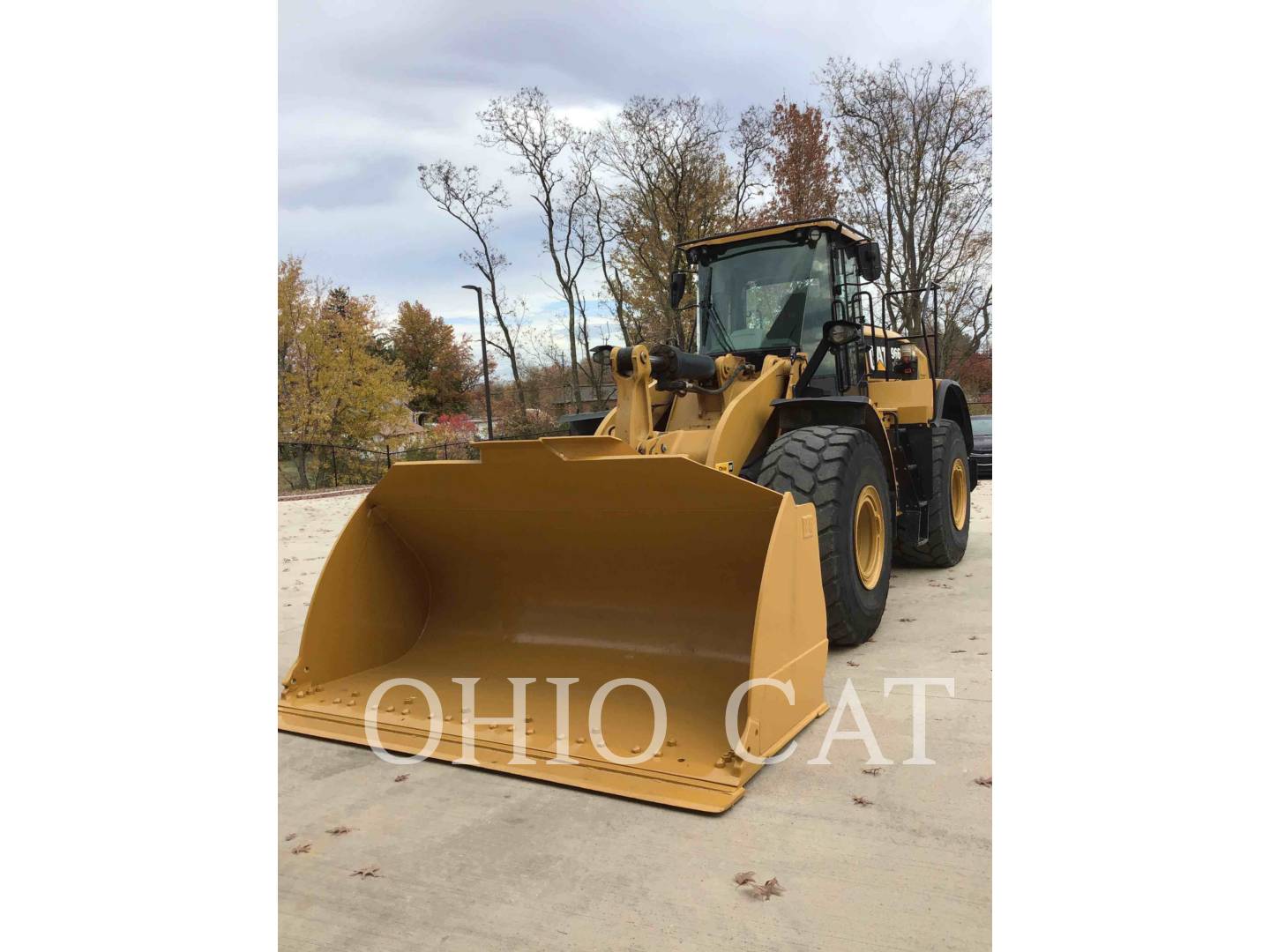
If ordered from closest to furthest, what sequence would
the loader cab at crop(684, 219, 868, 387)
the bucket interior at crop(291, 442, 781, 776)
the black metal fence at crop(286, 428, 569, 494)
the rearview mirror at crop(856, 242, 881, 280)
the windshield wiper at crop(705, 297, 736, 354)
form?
the bucket interior at crop(291, 442, 781, 776) < the rearview mirror at crop(856, 242, 881, 280) < the loader cab at crop(684, 219, 868, 387) < the windshield wiper at crop(705, 297, 736, 354) < the black metal fence at crop(286, 428, 569, 494)

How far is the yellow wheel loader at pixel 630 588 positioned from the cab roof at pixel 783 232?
3.3 inches

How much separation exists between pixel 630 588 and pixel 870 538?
71.7 inches

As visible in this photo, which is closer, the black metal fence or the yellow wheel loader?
the yellow wheel loader

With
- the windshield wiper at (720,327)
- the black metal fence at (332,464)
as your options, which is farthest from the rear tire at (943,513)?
the black metal fence at (332,464)

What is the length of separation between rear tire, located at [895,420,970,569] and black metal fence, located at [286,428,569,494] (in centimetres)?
1408

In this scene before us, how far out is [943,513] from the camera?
7.61 meters

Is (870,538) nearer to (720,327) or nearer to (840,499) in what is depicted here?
(840,499)

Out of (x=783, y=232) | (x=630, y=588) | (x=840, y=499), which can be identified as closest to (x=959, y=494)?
(x=783, y=232)

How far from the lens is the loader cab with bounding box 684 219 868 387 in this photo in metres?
6.38

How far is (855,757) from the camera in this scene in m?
3.68

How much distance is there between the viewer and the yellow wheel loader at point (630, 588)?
369 centimetres

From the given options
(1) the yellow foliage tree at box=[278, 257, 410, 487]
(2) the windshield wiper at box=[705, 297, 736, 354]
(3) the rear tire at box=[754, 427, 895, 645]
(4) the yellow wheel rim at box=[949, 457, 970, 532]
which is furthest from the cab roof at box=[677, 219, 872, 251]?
(1) the yellow foliage tree at box=[278, 257, 410, 487]

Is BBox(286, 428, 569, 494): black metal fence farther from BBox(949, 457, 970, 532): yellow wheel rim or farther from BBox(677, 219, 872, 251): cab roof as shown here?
BBox(677, 219, 872, 251): cab roof

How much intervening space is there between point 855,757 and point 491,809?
1.48 metres
